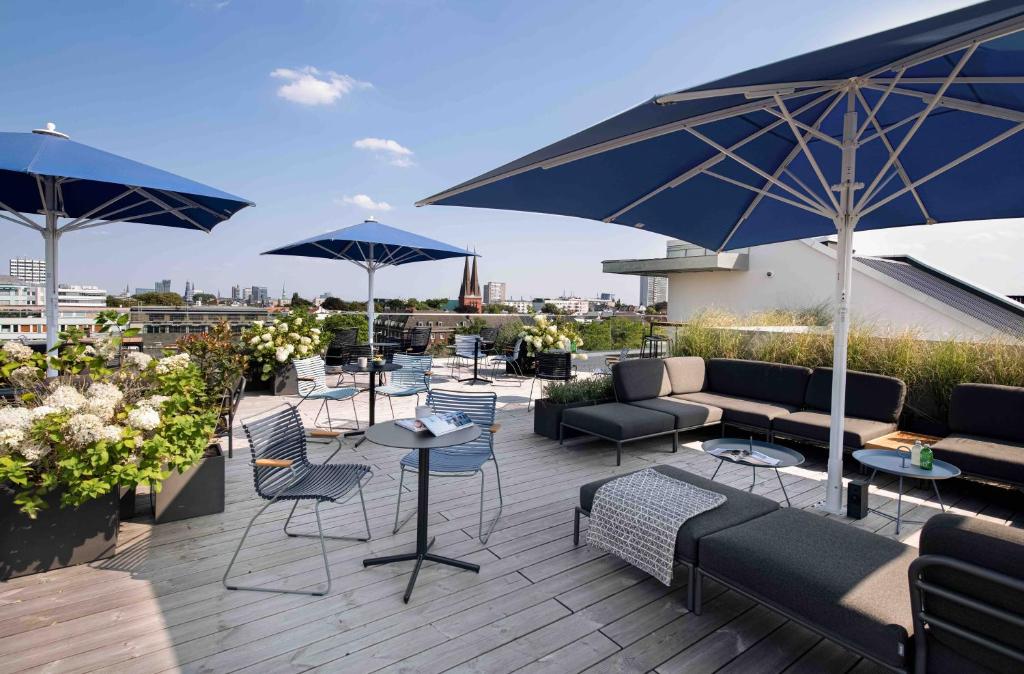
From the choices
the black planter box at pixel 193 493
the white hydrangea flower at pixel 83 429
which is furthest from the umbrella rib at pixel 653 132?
the black planter box at pixel 193 493

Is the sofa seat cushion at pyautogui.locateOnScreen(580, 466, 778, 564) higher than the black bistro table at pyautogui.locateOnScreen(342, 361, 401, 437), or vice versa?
the black bistro table at pyautogui.locateOnScreen(342, 361, 401, 437)

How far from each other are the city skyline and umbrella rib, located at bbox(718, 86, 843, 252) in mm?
880

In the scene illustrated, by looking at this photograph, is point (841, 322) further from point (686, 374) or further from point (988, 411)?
point (686, 374)

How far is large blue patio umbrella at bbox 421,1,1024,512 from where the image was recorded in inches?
87.6

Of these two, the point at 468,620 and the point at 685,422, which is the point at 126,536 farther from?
the point at 685,422

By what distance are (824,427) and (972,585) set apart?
3.52 m

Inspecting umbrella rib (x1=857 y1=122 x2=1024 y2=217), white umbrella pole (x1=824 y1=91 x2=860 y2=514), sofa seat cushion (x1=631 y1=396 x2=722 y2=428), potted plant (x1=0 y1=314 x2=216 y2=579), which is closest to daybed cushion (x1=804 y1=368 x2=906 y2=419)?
sofa seat cushion (x1=631 y1=396 x2=722 y2=428)

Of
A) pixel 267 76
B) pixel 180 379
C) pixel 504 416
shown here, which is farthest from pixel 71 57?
pixel 504 416

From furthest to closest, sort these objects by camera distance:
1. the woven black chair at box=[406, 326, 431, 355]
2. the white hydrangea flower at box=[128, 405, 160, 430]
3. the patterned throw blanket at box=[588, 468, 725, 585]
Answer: the woven black chair at box=[406, 326, 431, 355], the white hydrangea flower at box=[128, 405, 160, 430], the patterned throw blanket at box=[588, 468, 725, 585]

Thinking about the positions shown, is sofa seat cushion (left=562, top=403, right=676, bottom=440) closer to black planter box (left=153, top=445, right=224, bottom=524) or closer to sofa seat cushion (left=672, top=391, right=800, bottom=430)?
sofa seat cushion (left=672, top=391, right=800, bottom=430)

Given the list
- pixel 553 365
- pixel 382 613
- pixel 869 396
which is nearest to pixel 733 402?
pixel 869 396

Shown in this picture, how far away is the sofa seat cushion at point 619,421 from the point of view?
15.5 feet

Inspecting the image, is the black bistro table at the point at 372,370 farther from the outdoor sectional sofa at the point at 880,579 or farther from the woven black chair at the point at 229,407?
the outdoor sectional sofa at the point at 880,579

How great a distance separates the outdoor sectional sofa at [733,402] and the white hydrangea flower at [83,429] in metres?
3.83
